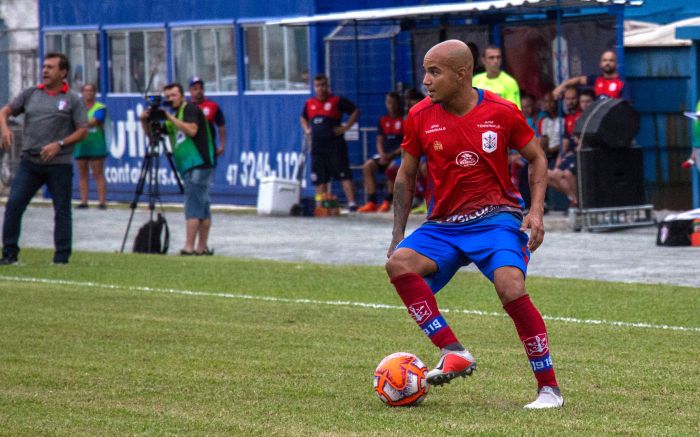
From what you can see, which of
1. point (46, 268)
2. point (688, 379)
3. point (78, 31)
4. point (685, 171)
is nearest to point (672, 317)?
point (688, 379)

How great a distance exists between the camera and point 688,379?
826 centimetres

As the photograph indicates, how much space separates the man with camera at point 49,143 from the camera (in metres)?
15.9

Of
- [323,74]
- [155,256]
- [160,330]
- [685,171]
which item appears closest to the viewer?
[160,330]

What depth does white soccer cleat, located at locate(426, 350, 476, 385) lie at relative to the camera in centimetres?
736

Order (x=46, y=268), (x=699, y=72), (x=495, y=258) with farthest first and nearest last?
(x=699, y=72)
(x=46, y=268)
(x=495, y=258)

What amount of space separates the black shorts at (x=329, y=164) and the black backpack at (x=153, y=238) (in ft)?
19.9

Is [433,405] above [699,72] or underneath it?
underneath

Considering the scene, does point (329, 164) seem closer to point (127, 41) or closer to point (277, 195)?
point (277, 195)

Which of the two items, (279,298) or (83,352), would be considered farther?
(279,298)

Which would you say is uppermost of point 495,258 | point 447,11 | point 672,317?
point 447,11

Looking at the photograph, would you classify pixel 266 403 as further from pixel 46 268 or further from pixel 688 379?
pixel 46 268

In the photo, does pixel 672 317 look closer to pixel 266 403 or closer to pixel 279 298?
pixel 279 298

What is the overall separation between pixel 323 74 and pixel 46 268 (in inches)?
381

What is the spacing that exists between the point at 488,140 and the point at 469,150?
0.10 m
